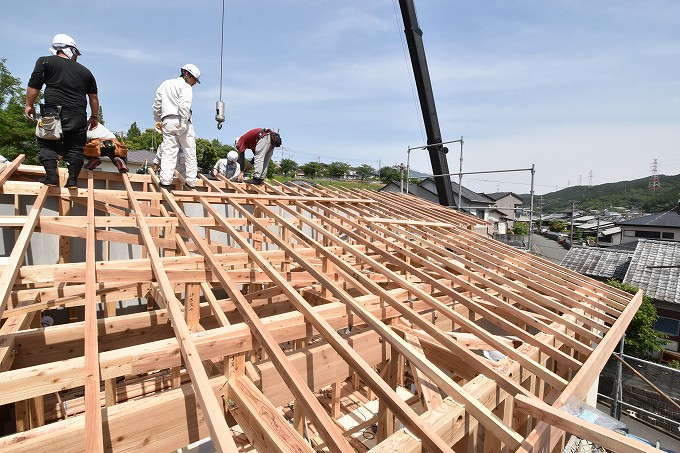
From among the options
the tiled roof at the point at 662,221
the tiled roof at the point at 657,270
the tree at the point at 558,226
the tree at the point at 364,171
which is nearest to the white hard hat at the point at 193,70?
the tiled roof at the point at 657,270

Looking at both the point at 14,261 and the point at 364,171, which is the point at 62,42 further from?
the point at 364,171

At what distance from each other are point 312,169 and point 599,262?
61423mm

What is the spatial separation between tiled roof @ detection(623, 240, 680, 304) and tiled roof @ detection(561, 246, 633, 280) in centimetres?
55

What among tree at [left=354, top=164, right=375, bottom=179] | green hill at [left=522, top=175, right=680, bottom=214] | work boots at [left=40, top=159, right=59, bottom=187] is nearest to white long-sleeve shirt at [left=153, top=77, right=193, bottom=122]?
work boots at [left=40, top=159, right=59, bottom=187]

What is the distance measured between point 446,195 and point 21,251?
1041 cm

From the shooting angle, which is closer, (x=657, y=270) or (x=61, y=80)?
(x=61, y=80)

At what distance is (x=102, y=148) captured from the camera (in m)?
4.80

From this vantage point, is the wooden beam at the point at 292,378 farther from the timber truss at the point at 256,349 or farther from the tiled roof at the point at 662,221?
the tiled roof at the point at 662,221

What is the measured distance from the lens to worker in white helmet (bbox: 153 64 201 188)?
474cm

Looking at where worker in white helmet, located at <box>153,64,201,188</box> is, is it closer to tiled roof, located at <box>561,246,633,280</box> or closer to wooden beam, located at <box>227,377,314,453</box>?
wooden beam, located at <box>227,377,314,453</box>

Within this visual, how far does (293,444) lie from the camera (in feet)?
4.87

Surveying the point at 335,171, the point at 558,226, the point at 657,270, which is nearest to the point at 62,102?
the point at 657,270

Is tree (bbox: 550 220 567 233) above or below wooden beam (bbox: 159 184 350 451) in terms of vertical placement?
below

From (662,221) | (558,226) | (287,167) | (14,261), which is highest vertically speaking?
(287,167)
